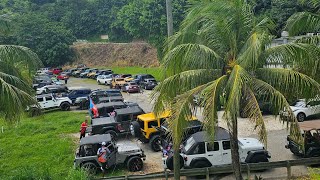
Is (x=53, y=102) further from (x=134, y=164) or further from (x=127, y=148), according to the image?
(x=134, y=164)

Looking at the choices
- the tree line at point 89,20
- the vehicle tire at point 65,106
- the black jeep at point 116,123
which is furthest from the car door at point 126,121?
the tree line at point 89,20

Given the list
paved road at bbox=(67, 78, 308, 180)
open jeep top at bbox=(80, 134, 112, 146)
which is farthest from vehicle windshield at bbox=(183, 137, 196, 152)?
open jeep top at bbox=(80, 134, 112, 146)

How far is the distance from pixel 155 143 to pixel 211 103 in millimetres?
9427

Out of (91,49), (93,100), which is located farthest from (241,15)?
(91,49)

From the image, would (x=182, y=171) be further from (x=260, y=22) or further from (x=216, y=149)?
(x=260, y=22)

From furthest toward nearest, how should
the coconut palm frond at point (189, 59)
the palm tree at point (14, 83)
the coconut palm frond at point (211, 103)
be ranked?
the palm tree at point (14, 83) → the coconut palm frond at point (189, 59) → the coconut palm frond at point (211, 103)

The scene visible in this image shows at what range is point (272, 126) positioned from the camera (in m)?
20.8

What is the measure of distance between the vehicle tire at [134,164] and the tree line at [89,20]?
1869cm

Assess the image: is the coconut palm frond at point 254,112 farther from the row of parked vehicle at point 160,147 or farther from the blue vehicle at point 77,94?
the blue vehicle at point 77,94

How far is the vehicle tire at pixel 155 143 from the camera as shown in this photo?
1789 cm

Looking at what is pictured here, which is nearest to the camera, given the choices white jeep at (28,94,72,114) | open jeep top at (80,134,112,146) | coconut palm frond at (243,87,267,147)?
coconut palm frond at (243,87,267,147)

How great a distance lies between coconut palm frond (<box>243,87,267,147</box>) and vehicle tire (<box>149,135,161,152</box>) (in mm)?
8902

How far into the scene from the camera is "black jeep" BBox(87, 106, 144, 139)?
1900 centimetres

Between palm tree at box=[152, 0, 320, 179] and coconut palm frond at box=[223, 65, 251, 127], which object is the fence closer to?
Answer: palm tree at box=[152, 0, 320, 179]
